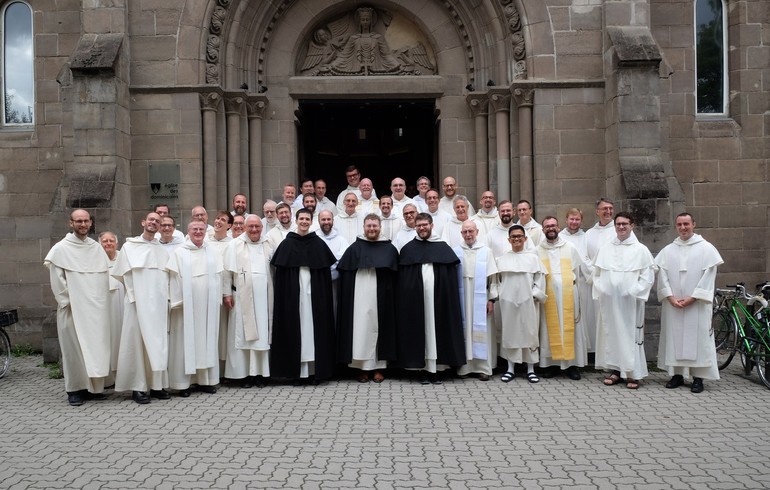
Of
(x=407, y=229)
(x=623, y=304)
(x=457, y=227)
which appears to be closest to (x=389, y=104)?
(x=457, y=227)

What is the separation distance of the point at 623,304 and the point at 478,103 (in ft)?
15.2

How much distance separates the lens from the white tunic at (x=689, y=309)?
8383 millimetres

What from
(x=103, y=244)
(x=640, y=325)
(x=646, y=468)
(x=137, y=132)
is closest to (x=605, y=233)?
(x=640, y=325)

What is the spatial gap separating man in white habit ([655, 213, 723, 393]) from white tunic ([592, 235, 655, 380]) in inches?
9.1

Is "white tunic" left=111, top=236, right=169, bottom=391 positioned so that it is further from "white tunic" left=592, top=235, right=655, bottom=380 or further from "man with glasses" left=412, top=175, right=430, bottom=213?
"white tunic" left=592, top=235, right=655, bottom=380

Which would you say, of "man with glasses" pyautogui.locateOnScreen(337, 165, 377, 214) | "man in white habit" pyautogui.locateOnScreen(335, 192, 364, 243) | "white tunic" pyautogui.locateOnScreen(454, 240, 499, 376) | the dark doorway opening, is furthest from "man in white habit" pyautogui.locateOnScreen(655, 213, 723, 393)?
the dark doorway opening

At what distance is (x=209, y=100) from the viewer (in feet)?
37.6

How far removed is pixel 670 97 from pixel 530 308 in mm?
5526

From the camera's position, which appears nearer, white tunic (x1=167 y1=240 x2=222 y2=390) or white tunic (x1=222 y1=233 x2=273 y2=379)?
white tunic (x1=167 y1=240 x2=222 y2=390)

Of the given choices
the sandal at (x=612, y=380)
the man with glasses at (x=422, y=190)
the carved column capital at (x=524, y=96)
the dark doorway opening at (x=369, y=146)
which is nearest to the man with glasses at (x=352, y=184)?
the man with glasses at (x=422, y=190)

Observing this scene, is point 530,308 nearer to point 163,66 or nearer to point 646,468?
point 646,468

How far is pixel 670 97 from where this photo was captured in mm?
12445

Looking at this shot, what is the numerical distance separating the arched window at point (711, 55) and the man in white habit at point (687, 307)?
4826 millimetres

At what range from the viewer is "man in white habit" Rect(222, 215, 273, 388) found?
8.79 meters
